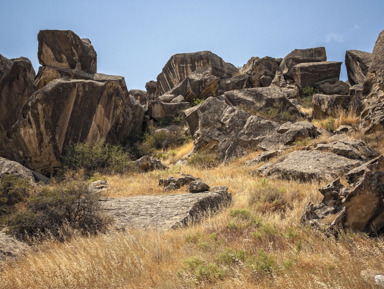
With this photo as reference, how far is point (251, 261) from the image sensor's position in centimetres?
383

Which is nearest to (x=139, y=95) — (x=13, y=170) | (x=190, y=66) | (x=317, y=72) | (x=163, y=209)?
(x=190, y=66)

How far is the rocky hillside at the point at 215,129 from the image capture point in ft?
22.7

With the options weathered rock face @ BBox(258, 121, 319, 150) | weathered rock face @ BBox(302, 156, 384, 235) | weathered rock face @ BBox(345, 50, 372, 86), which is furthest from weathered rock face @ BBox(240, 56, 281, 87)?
weathered rock face @ BBox(302, 156, 384, 235)

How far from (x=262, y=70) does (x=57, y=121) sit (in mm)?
23314

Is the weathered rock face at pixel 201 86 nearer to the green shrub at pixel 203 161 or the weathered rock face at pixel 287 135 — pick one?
the green shrub at pixel 203 161

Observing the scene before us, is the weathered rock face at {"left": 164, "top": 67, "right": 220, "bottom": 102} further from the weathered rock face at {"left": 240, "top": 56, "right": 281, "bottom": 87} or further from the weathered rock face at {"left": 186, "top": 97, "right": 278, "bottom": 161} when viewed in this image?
the weathered rock face at {"left": 186, "top": 97, "right": 278, "bottom": 161}

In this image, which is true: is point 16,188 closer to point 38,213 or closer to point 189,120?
point 38,213

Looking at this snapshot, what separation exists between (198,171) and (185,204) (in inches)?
230

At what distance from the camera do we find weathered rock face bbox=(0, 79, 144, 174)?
589 inches

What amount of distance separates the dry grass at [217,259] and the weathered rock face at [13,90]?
16.2 metres

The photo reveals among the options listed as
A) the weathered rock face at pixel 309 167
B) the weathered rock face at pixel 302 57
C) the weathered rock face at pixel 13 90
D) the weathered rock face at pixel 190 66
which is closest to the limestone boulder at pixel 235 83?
the weathered rock face at pixel 190 66

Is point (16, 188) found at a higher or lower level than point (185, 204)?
higher

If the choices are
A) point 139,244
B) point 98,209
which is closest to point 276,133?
point 98,209

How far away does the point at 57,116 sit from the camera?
51.6ft
